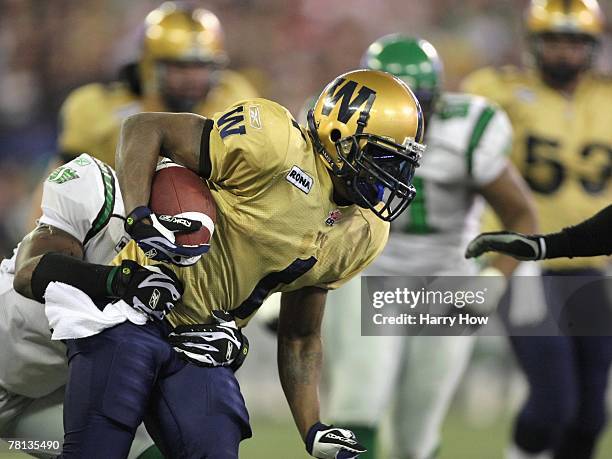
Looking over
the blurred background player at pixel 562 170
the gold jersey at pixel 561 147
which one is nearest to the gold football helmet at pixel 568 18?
the blurred background player at pixel 562 170

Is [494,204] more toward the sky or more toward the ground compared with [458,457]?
more toward the sky

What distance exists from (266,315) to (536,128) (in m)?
1.27

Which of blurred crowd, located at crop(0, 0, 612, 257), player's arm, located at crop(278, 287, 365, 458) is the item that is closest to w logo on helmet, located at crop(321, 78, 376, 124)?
player's arm, located at crop(278, 287, 365, 458)

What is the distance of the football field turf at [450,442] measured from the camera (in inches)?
169

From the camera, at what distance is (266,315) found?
3.81 m

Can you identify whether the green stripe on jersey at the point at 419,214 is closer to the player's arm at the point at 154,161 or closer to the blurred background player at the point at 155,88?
the blurred background player at the point at 155,88

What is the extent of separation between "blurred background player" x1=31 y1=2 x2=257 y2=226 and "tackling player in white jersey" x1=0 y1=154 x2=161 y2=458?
1.45 metres

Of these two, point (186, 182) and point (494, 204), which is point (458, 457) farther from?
point (186, 182)

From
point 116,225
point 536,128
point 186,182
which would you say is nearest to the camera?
point 186,182

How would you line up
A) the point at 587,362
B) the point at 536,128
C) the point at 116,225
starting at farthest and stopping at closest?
the point at 536,128
the point at 587,362
the point at 116,225

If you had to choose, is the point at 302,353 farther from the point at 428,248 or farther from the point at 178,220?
the point at 428,248

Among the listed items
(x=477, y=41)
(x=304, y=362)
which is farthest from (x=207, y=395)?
(x=477, y=41)

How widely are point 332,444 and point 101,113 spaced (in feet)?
7.03

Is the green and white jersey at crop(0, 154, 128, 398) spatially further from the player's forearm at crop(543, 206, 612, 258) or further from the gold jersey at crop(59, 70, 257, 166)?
the gold jersey at crop(59, 70, 257, 166)
